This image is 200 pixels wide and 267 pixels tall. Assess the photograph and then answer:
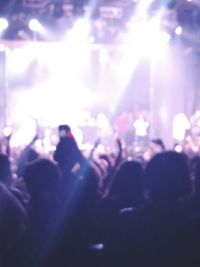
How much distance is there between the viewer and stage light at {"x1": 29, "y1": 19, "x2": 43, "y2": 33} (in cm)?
1373

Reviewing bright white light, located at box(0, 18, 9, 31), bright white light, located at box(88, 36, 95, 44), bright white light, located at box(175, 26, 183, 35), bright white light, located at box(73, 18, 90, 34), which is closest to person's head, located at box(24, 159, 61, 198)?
bright white light, located at box(0, 18, 9, 31)

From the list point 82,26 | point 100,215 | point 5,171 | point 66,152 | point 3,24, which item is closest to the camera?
point 5,171

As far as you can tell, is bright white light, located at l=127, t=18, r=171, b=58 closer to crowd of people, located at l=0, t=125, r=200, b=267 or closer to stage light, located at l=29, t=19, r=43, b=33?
stage light, located at l=29, t=19, r=43, b=33

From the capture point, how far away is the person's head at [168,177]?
3.16m

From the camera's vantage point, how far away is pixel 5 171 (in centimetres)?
371

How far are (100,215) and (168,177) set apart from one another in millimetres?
882

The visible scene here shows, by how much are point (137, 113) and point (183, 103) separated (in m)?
1.32

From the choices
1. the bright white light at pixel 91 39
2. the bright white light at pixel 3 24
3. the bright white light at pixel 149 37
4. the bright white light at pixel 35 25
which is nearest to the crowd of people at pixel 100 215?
the bright white light at pixel 3 24

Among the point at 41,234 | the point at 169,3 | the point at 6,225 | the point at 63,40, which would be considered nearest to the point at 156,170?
the point at 41,234

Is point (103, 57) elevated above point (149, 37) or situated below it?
below

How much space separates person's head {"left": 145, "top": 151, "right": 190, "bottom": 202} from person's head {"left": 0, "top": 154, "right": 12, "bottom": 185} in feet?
2.99

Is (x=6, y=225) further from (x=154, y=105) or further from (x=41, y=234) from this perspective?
(x=154, y=105)

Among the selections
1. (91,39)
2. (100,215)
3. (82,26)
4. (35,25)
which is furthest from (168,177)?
(91,39)

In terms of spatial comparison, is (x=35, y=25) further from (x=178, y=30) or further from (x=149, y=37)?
(x=178, y=30)
